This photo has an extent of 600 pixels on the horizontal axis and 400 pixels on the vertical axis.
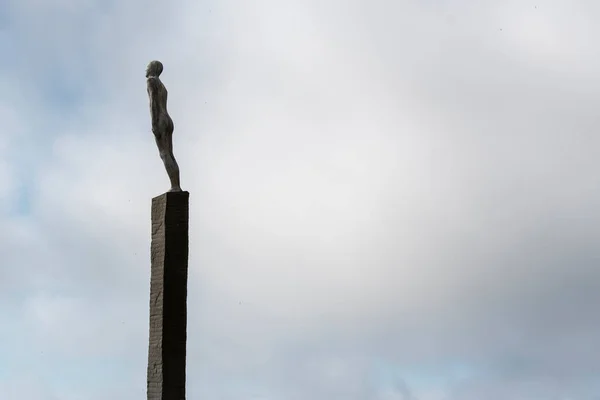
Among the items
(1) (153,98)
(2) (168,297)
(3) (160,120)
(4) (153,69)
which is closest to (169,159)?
(3) (160,120)

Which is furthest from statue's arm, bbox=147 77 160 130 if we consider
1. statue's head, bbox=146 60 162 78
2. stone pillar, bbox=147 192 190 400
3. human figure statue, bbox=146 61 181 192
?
stone pillar, bbox=147 192 190 400

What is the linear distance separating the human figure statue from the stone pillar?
0.74 m

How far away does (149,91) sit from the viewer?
22.8 metres

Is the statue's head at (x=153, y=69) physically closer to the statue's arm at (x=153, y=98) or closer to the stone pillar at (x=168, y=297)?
the statue's arm at (x=153, y=98)

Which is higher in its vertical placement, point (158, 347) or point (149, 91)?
point (149, 91)

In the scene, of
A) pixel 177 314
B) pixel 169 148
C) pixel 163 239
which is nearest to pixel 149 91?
pixel 169 148

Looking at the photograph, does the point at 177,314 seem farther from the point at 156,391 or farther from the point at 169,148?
the point at 169,148

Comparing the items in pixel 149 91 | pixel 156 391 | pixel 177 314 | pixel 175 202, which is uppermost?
pixel 149 91

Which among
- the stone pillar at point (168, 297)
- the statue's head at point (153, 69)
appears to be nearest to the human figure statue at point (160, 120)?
the statue's head at point (153, 69)

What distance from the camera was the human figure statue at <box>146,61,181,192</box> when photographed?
22.7 metres

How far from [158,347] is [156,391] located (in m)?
0.79

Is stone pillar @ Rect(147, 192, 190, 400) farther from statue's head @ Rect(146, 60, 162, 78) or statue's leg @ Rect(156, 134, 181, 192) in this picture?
statue's head @ Rect(146, 60, 162, 78)

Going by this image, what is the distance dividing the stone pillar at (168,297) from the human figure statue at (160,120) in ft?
2.43

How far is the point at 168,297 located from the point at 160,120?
11.4 feet
